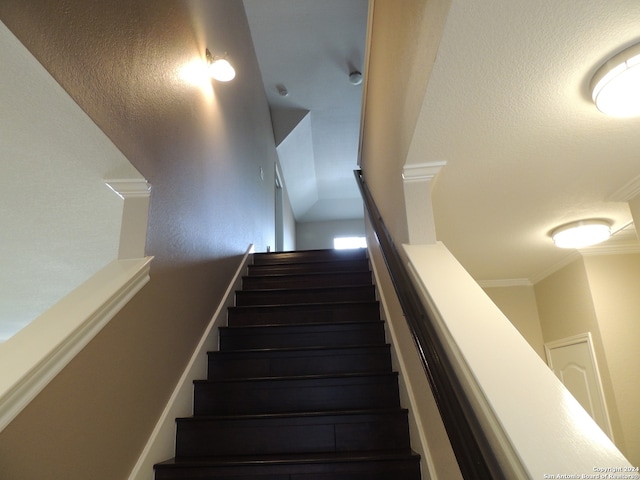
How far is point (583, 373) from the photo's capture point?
3.18 metres

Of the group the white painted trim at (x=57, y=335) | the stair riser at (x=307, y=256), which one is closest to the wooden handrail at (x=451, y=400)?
the white painted trim at (x=57, y=335)

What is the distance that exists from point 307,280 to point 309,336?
89cm

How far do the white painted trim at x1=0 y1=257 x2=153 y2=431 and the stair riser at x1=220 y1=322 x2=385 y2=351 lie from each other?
3.66ft

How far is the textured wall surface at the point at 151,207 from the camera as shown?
1.10 meters

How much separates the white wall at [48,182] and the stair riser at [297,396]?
0.98 meters

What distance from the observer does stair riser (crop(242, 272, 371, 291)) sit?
10.7ft

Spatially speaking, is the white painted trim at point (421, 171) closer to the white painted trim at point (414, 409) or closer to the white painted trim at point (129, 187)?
the white painted trim at point (414, 409)

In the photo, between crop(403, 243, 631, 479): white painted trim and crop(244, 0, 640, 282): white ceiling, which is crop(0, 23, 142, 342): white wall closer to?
crop(244, 0, 640, 282): white ceiling

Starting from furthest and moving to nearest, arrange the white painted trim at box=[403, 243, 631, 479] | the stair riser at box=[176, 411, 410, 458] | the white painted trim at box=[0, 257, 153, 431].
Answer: the stair riser at box=[176, 411, 410, 458], the white painted trim at box=[0, 257, 153, 431], the white painted trim at box=[403, 243, 631, 479]

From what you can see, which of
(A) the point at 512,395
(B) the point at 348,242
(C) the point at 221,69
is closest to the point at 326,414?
(A) the point at 512,395

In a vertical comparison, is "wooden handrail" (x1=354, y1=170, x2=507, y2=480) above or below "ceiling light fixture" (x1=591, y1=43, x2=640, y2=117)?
below

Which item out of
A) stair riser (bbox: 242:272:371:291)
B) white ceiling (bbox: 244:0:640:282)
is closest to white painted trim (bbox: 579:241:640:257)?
white ceiling (bbox: 244:0:640:282)

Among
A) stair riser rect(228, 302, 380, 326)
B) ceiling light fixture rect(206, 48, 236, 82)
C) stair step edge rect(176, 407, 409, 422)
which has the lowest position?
stair step edge rect(176, 407, 409, 422)

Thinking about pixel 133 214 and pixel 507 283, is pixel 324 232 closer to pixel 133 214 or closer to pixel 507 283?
pixel 507 283
